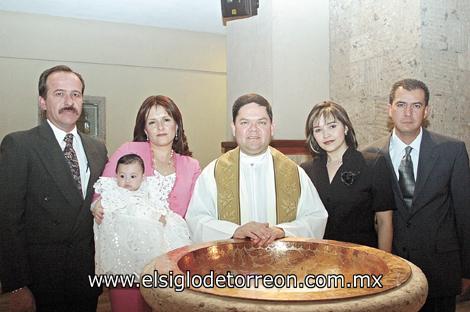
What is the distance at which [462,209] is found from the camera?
2541 mm

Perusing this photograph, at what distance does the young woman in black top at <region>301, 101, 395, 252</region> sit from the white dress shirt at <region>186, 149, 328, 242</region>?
0.55 ft

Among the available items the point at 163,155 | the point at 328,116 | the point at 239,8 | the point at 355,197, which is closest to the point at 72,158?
the point at 163,155

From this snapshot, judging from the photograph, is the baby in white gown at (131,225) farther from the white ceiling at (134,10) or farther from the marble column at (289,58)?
the white ceiling at (134,10)

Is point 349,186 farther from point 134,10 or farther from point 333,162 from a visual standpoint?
point 134,10

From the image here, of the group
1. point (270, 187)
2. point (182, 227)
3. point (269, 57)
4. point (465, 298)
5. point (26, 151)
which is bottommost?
point (465, 298)

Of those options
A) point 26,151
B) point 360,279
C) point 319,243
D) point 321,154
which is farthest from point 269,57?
point 360,279

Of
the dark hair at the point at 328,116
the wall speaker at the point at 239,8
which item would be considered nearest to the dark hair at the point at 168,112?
the dark hair at the point at 328,116

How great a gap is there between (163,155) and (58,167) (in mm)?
528

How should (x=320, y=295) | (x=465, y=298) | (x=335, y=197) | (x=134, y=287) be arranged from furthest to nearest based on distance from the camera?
(x=465, y=298) < (x=335, y=197) < (x=134, y=287) < (x=320, y=295)

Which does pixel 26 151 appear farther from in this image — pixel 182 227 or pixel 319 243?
pixel 319 243

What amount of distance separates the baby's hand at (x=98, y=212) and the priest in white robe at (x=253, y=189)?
1.39ft

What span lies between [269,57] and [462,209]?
248 centimetres

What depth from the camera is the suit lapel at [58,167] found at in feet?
7.52

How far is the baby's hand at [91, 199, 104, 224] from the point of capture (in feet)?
7.42
